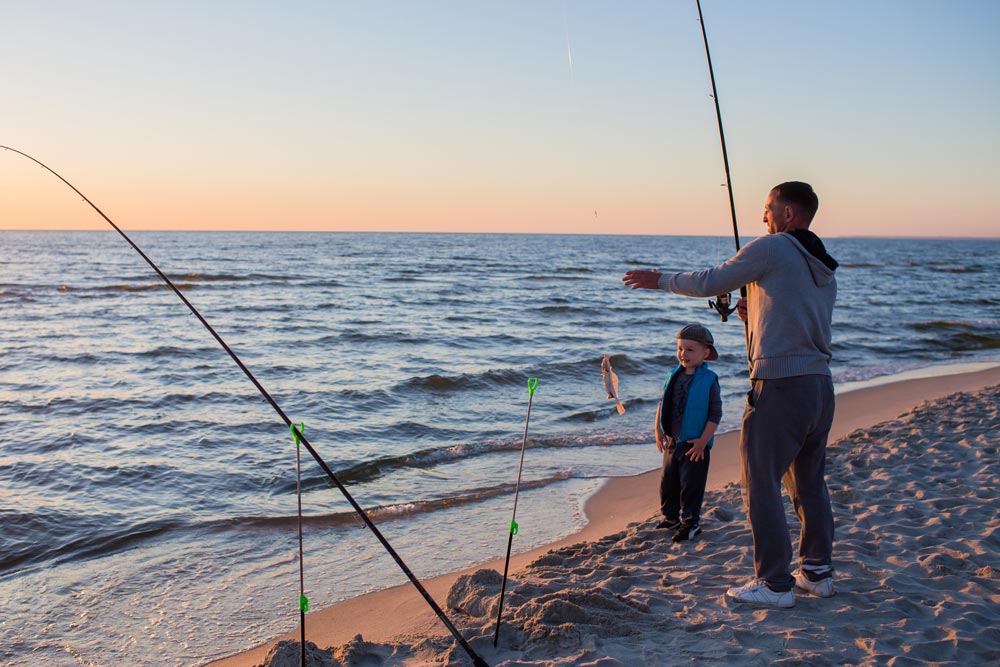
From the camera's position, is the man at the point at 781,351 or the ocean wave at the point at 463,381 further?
the ocean wave at the point at 463,381

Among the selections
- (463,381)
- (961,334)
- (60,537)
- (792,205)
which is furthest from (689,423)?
(961,334)

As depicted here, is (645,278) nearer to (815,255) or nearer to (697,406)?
(815,255)

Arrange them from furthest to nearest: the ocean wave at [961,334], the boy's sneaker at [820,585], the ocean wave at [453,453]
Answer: the ocean wave at [961,334]
the ocean wave at [453,453]
the boy's sneaker at [820,585]

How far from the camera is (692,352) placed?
437cm

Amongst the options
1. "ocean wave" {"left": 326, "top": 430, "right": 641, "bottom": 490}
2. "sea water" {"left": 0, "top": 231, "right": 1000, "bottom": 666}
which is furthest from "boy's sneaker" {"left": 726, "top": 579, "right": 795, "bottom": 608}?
"ocean wave" {"left": 326, "top": 430, "right": 641, "bottom": 490}

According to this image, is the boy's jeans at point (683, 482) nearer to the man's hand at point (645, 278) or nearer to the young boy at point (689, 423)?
the young boy at point (689, 423)

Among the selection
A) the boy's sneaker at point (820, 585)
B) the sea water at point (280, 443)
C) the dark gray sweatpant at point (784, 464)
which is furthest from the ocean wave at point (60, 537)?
the boy's sneaker at point (820, 585)

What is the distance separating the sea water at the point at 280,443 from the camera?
451 centimetres

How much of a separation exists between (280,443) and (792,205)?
20.0ft

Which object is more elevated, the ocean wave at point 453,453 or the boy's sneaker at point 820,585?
the boy's sneaker at point 820,585

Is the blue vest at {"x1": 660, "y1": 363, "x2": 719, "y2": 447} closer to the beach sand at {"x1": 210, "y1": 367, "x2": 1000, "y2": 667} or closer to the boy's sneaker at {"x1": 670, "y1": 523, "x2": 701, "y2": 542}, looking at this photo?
the boy's sneaker at {"x1": 670, "y1": 523, "x2": 701, "y2": 542}

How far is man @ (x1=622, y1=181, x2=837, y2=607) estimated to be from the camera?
121 inches

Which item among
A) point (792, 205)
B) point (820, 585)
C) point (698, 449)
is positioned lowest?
point (820, 585)

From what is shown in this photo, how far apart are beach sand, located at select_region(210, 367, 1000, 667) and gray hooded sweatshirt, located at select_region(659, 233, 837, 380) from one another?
110 cm
